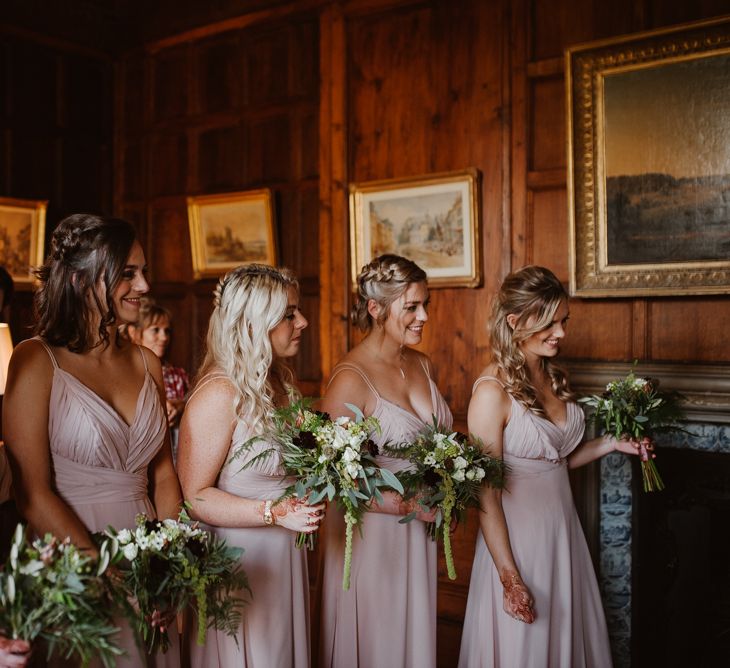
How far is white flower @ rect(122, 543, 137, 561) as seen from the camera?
86.0 inches

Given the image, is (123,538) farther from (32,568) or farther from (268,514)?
(268,514)

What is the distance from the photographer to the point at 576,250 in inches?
190

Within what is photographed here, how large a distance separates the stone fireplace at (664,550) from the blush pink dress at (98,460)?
285 cm

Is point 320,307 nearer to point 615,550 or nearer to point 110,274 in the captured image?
point 615,550

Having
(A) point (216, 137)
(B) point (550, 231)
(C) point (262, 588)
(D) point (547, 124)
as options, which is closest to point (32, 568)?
(C) point (262, 588)

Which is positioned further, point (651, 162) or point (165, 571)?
point (651, 162)

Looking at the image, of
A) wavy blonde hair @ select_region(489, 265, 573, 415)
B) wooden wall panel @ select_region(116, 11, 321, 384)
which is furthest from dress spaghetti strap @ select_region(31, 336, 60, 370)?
wooden wall panel @ select_region(116, 11, 321, 384)

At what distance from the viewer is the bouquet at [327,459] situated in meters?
2.75

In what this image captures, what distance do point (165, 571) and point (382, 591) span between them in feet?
4.75

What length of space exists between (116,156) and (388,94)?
2.91 m

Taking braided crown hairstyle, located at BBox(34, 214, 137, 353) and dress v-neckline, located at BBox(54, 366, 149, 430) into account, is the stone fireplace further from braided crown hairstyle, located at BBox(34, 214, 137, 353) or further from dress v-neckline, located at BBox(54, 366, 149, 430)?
braided crown hairstyle, located at BBox(34, 214, 137, 353)

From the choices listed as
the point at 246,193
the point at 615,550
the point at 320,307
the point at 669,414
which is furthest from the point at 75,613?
the point at 246,193

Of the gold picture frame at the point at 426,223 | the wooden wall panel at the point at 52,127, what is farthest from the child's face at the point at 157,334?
the gold picture frame at the point at 426,223

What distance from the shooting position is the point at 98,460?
107 inches
